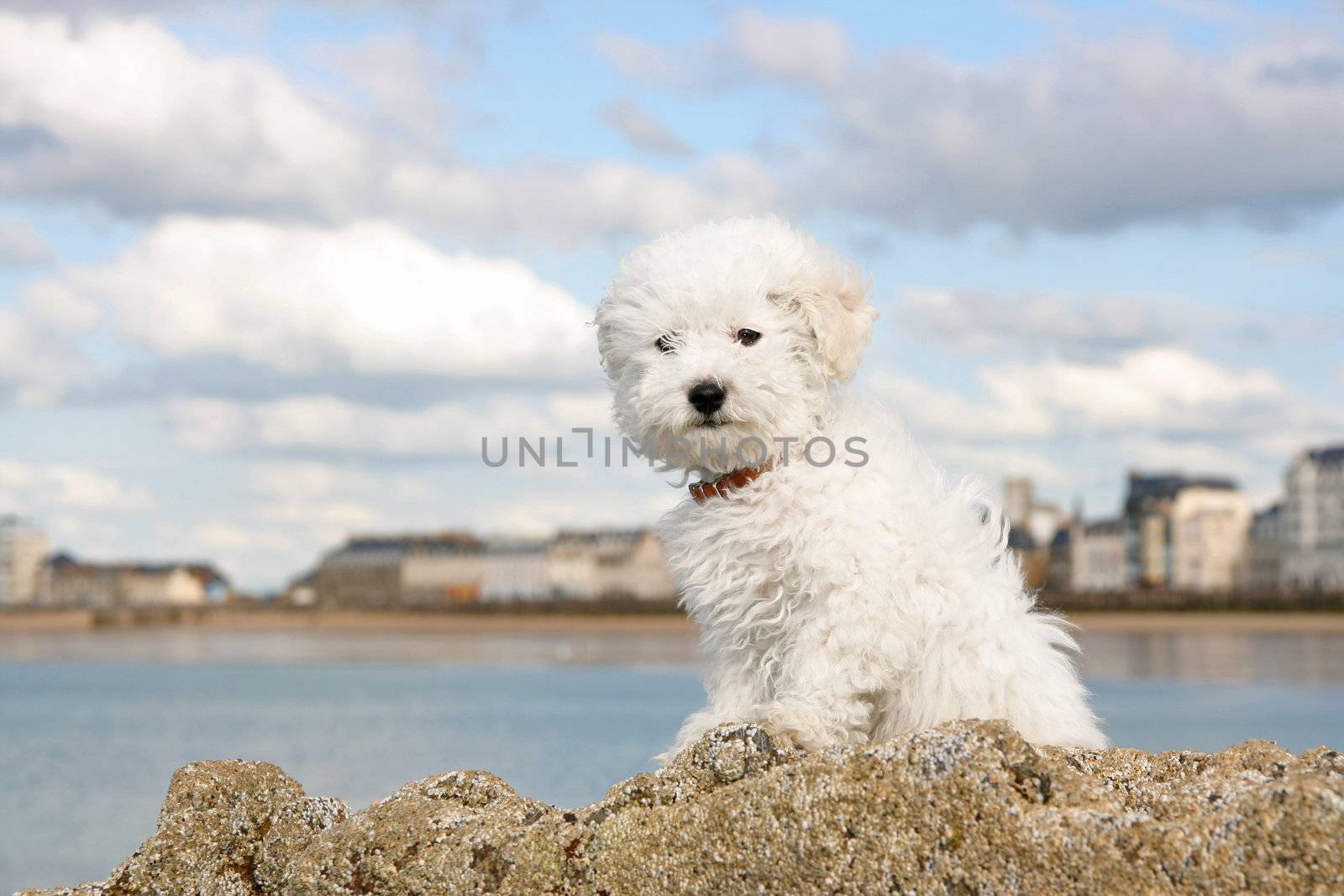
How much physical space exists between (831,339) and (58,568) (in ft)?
517

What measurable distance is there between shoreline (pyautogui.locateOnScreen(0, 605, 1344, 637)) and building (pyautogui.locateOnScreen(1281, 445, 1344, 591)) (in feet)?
67.0

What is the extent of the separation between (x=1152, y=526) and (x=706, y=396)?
10418cm

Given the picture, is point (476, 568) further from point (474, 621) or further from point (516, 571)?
point (474, 621)

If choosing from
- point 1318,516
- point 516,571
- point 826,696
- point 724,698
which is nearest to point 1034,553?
point 1318,516

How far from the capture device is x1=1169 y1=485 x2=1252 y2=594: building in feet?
325

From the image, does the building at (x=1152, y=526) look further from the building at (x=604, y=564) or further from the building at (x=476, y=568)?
the building at (x=476, y=568)

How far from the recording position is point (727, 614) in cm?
460

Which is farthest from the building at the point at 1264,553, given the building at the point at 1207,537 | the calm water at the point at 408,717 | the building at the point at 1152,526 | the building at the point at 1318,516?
the calm water at the point at 408,717

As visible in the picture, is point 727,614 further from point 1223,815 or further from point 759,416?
point 1223,815

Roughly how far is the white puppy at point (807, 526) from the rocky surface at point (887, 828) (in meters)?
0.33

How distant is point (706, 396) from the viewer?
4.37 metres

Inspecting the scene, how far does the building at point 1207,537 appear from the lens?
99.0m

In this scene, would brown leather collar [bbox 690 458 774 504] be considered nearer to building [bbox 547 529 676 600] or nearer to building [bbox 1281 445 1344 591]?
building [bbox 1281 445 1344 591]

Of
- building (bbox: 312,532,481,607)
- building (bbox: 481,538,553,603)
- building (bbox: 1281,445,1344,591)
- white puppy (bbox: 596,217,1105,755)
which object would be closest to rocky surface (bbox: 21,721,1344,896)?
white puppy (bbox: 596,217,1105,755)
